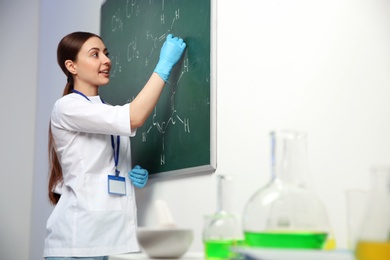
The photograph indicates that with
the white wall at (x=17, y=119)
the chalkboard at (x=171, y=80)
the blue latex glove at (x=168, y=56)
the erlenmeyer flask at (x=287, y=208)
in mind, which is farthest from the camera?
the white wall at (x=17, y=119)

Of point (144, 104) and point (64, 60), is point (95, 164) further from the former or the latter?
point (64, 60)

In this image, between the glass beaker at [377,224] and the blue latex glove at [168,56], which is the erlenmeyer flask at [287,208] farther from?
the blue latex glove at [168,56]

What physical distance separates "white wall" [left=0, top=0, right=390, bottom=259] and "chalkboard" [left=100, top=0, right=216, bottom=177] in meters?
0.05

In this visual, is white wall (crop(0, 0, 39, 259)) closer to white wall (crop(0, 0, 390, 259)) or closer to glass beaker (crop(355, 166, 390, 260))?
white wall (crop(0, 0, 390, 259))

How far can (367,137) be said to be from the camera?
4.66 feet

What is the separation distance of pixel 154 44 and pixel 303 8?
37.9 inches

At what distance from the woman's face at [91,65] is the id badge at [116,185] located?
438 mm

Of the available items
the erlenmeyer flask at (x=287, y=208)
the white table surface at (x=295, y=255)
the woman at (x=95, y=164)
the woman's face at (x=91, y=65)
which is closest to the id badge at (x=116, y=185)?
the woman at (x=95, y=164)

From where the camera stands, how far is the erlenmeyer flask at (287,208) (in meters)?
1.01

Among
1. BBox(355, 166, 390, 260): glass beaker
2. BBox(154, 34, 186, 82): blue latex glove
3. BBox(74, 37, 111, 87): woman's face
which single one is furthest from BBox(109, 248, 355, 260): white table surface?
BBox(74, 37, 111, 87): woman's face

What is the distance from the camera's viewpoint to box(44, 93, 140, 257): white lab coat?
2.13m

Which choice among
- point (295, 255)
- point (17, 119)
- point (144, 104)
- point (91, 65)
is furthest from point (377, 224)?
point (17, 119)

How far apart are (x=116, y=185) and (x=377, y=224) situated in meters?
1.52

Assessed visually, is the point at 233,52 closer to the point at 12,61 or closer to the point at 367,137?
the point at 367,137
